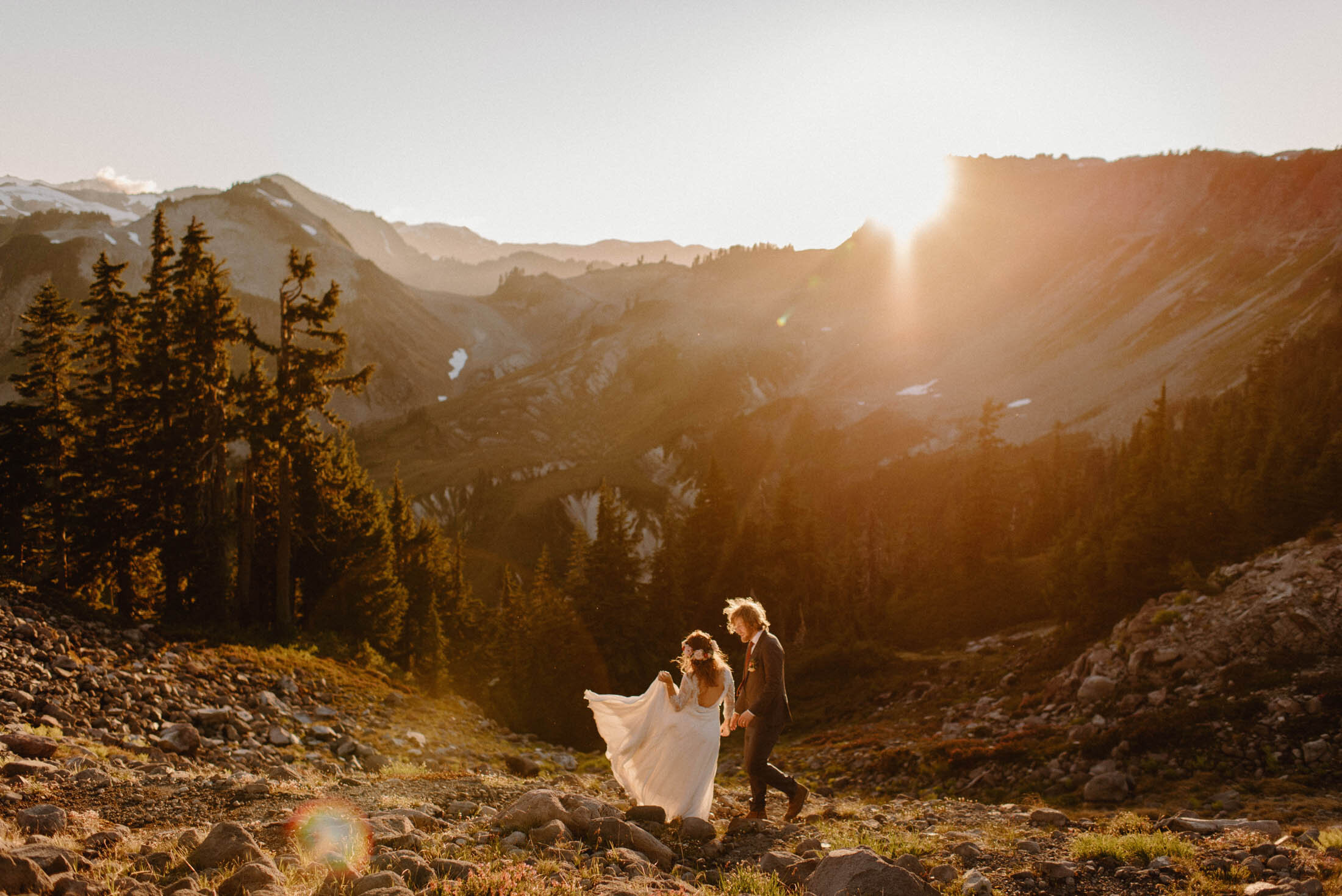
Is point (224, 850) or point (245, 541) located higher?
point (224, 850)

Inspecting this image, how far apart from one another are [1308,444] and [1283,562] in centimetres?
1266

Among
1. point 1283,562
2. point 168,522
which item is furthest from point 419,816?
point 1283,562

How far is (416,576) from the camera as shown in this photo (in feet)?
136

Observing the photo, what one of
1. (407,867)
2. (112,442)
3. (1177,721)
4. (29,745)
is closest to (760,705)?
(407,867)

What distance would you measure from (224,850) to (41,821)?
99.7 inches

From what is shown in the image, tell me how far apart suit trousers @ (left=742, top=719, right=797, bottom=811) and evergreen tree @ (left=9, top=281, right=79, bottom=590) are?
88.4ft

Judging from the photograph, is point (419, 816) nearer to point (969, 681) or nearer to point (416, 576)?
point (969, 681)

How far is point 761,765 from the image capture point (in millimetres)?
9797

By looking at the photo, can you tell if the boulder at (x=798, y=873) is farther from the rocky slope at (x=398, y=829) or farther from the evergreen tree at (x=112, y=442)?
the evergreen tree at (x=112, y=442)

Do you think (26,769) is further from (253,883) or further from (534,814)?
(534,814)

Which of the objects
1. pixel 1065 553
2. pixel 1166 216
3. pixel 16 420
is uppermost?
pixel 1166 216

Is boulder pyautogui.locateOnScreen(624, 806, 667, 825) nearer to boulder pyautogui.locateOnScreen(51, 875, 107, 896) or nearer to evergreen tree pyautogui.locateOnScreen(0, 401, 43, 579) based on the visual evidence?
boulder pyautogui.locateOnScreen(51, 875, 107, 896)

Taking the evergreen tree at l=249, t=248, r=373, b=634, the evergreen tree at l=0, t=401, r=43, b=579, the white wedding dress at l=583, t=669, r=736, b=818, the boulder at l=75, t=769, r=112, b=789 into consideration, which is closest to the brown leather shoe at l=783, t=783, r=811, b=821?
the white wedding dress at l=583, t=669, r=736, b=818

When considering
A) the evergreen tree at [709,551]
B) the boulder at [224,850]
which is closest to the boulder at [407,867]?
the boulder at [224,850]
